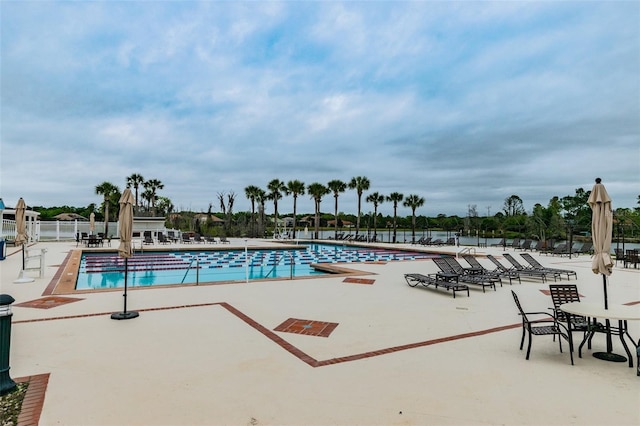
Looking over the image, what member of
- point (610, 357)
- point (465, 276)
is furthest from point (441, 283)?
point (610, 357)

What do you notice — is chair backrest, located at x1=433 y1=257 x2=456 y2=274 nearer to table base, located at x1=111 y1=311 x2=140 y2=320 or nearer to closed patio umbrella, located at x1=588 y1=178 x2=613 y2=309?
closed patio umbrella, located at x1=588 y1=178 x2=613 y2=309

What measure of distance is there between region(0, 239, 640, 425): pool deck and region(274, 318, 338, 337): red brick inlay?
0.09 feet

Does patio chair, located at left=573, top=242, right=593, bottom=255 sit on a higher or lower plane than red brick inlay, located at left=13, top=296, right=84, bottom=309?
higher

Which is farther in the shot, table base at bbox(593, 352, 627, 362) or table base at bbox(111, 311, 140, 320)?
table base at bbox(111, 311, 140, 320)

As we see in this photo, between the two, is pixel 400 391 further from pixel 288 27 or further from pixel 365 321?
pixel 288 27

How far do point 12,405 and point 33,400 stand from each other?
13 centimetres

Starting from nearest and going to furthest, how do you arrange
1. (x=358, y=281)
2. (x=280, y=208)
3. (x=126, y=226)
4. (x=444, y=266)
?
1. (x=126, y=226)
2. (x=358, y=281)
3. (x=444, y=266)
4. (x=280, y=208)

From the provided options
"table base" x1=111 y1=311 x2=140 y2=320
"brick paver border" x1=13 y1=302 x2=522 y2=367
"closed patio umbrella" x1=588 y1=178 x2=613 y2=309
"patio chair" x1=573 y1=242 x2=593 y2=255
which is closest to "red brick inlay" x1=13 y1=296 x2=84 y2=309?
"brick paver border" x1=13 y1=302 x2=522 y2=367

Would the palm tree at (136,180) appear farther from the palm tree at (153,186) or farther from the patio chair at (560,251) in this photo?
the patio chair at (560,251)

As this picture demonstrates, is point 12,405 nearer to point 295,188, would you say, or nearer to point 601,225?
point 601,225

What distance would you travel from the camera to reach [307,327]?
501 centimetres

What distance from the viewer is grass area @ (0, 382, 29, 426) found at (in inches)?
95.6

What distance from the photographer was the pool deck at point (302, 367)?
104 inches

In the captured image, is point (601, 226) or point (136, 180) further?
point (136, 180)
